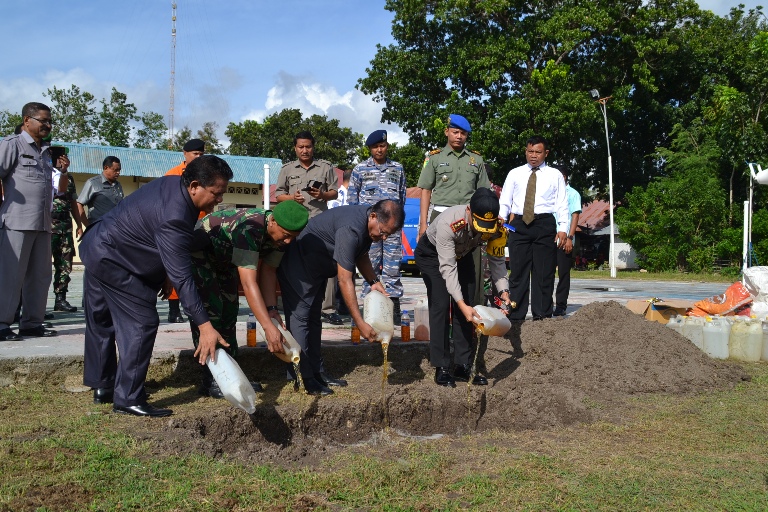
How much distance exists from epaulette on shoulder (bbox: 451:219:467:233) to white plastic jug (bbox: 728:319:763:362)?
4153 mm

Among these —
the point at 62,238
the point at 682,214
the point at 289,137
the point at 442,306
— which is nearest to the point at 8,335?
the point at 62,238

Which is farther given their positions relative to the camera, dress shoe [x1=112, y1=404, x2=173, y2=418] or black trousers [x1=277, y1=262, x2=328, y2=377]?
black trousers [x1=277, y1=262, x2=328, y2=377]

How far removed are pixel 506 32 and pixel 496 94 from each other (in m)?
2.33

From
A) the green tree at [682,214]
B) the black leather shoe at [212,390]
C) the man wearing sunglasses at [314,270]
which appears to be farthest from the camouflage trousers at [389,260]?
the green tree at [682,214]

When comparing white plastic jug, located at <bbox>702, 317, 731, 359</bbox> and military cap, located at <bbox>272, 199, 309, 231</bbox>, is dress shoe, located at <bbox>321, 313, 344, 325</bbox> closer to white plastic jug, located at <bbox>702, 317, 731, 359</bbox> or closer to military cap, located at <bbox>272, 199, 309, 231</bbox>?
military cap, located at <bbox>272, 199, 309, 231</bbox>

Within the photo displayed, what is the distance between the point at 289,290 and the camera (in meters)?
5.46

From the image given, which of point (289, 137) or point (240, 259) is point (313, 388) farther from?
point (289, 137)

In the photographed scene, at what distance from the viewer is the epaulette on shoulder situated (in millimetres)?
5422

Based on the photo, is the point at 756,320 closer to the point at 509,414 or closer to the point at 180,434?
the point at 509,414

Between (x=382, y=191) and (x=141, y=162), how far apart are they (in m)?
23.1

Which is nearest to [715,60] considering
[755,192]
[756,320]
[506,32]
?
[755,192]

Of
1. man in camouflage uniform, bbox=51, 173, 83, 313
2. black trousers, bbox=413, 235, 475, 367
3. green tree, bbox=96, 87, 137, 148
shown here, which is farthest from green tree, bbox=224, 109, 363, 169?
black trousers, bbox=413, 235, 475, 367

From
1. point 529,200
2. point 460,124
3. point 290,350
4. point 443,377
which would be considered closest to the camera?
point 290,350

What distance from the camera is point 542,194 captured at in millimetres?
7496
